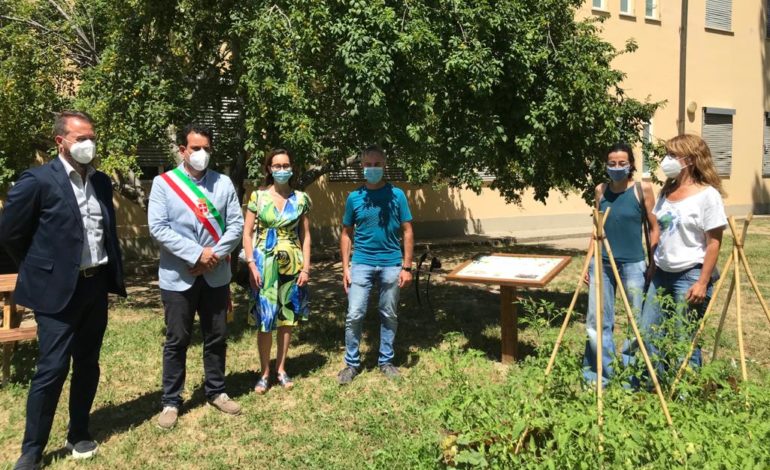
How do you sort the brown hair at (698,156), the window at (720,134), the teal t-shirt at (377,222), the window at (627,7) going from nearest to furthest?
the brown hair at (698,156) < the teal t-shirt at (377,222) < the window at (627,7) < the window at (720,134)

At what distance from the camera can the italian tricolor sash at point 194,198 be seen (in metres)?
4.14

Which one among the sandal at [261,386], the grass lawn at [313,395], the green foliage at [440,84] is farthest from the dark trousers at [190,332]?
the green foliage at [440,84]

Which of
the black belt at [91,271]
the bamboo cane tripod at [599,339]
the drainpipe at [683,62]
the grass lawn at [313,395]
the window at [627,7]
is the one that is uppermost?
the window at [627,7]

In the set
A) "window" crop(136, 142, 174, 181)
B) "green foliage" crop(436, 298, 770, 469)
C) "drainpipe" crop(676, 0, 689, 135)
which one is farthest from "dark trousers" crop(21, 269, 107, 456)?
"drainpipe" crop(676, 0, 689, 135)

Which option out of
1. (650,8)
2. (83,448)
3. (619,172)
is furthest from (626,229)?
(650,8)

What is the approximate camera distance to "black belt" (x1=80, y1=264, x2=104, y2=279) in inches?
143

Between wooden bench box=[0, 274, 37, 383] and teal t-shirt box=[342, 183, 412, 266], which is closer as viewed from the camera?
wooden bench box=[0, 274, 37, 383]

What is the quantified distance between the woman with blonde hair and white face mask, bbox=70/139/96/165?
11.1ft

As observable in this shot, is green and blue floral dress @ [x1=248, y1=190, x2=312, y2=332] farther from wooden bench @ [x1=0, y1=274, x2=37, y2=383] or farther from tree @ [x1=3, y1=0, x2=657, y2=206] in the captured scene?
wooden bench @ [x1=0, y1=274, x2=37, y2=383]

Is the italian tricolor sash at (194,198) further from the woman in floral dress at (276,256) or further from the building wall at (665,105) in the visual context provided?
the building wall at (665,105)

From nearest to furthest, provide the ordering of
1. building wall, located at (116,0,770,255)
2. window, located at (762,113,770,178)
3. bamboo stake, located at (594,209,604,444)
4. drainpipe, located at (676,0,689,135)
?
1. bamboo stake, located at (594,209,604,444)
2. building wall, located at (116,0,770,255)
3. drainpipe, located at (676,0,689,135)
4. window, located at (762,113,770,178)

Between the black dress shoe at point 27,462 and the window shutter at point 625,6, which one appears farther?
the window shutter at point 625,6

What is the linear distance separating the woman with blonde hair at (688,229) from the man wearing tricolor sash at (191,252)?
8.93ft

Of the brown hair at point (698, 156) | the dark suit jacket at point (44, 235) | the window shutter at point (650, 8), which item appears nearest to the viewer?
the dark suit jacket at point (44, 235)
